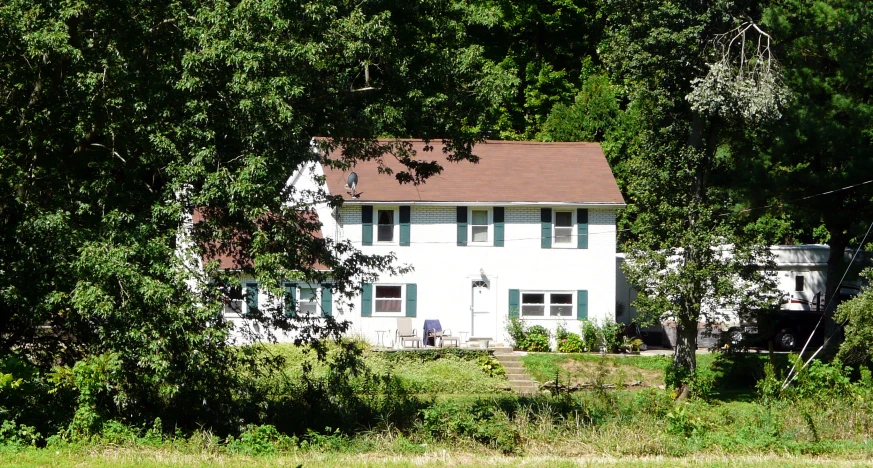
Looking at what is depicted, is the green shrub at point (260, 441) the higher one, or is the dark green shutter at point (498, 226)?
the dark green shutter at point (498, 226)

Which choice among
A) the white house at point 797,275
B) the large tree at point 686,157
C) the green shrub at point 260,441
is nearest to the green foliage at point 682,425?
the green shrub at point 260,441

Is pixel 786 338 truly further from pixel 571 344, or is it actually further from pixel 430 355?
pixel 430 355

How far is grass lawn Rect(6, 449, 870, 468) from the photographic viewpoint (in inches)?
424

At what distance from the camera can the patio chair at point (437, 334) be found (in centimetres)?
2860

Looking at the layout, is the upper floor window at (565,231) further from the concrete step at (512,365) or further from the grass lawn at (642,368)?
the concrete step at (512,365)

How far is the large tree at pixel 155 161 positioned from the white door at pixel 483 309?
51.0ft

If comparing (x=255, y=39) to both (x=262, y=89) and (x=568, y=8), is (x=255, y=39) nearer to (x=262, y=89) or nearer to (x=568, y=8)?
(x=262, y=89)

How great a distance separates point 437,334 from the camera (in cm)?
2872

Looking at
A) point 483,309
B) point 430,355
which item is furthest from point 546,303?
point 430,355

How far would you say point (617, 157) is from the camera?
3884cm

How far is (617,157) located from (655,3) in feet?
56.0

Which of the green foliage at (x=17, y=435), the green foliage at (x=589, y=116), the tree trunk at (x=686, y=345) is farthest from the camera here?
the green foliage at (x=589, y=116)


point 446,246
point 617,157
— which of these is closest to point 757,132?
point 446,246

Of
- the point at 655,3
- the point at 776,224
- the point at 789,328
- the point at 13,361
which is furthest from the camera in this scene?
the point at 776,224
